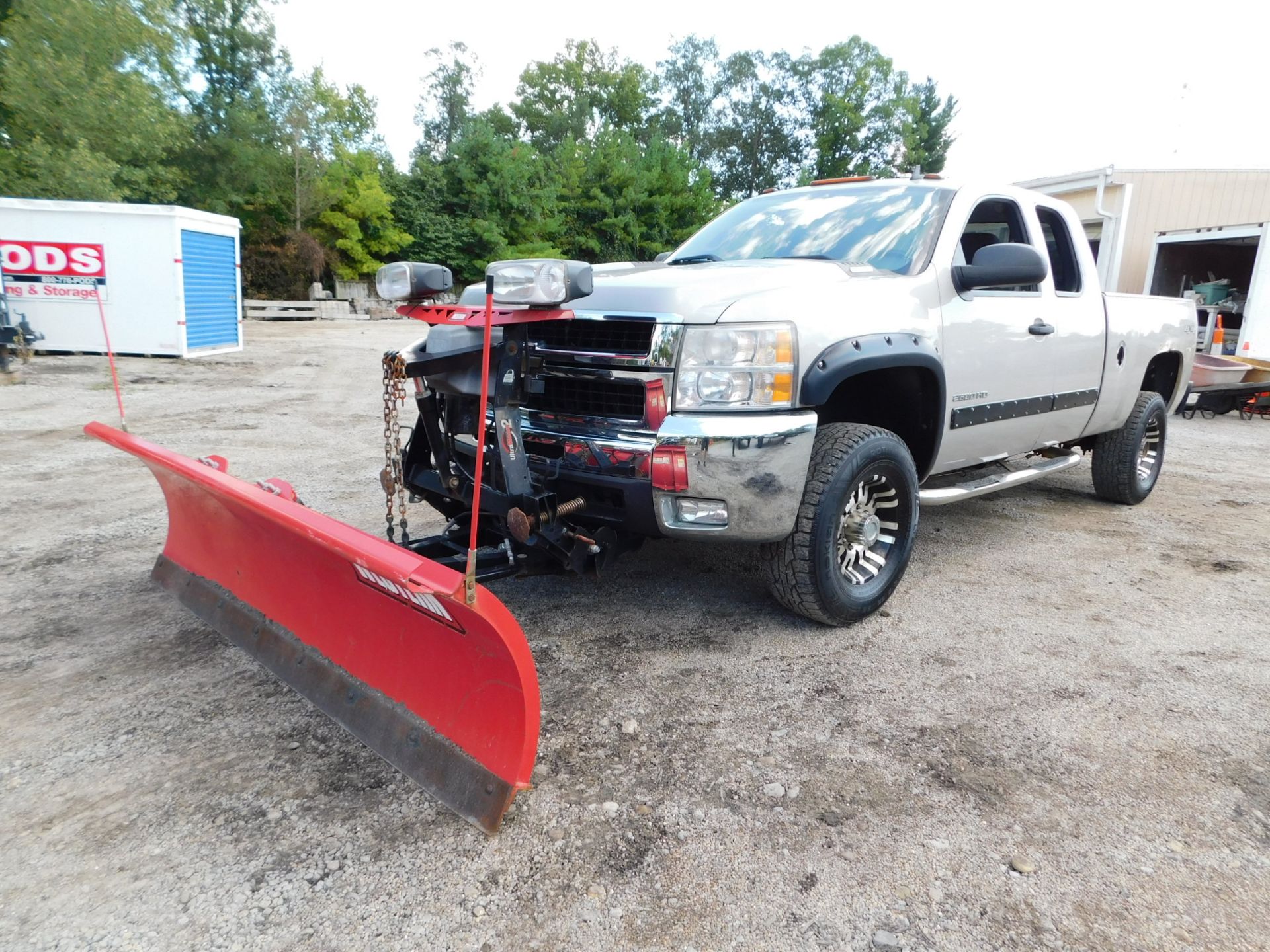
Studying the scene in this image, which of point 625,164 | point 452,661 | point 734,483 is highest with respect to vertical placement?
point 625,164

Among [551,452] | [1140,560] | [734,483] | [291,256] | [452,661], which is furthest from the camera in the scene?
[291,256]

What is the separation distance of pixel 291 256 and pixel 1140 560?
3220 centimetres

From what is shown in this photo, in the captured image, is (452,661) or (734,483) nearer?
(452,661)

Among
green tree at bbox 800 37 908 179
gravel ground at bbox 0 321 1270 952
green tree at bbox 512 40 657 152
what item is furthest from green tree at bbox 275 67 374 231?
green tree at bbox 800 37 908 179

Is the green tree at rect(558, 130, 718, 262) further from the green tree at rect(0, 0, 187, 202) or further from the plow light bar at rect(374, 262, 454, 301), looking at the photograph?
the plow light bar at rect(374, 262, 454, 301)

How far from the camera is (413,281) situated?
3064 mm

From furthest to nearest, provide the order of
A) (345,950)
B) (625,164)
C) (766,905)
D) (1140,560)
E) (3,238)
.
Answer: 1. (625,164)
2. (3,238)
3. (1140,560)
4. (766,905)
5. (345,950)

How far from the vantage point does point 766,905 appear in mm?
2061

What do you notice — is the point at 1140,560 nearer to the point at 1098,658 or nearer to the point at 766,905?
the point at 1098,658

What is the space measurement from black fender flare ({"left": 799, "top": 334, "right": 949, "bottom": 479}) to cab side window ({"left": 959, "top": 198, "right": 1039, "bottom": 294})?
0.93 meters

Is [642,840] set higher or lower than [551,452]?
lower

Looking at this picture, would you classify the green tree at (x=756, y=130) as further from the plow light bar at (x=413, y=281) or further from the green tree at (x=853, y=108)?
the plow light bar at (x=413, y=281)

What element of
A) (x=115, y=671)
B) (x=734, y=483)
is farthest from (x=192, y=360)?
(x=734, y=483)

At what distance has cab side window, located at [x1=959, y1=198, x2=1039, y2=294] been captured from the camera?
4.45 m
